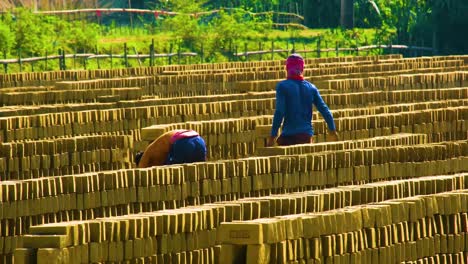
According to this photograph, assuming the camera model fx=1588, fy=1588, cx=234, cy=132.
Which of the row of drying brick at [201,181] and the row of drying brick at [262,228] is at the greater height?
the row of drying brick at [262,228]

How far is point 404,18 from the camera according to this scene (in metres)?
48.0

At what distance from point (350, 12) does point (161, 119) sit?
33133 millimetres

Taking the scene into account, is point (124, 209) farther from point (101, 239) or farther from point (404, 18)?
point (404, 18)

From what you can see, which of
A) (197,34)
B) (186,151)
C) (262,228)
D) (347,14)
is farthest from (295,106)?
(347,14)

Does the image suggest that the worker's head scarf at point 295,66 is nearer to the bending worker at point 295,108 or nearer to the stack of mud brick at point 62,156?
the bending worker at point 295,108

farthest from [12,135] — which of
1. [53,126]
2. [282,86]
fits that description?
[282,86]

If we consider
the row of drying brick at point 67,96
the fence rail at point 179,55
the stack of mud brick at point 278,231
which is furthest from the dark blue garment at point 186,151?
the fence rail at point 179,55

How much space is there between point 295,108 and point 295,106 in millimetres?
18

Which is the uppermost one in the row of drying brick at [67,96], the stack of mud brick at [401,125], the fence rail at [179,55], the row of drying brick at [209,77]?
the stack of mud brick at [401,125]

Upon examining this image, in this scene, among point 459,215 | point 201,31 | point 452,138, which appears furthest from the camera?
point 201,31

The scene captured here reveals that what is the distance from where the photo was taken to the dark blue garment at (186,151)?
40.4ft

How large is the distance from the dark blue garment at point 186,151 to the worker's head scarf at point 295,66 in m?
1.65

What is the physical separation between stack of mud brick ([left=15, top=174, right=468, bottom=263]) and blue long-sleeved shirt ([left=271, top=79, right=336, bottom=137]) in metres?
3.84

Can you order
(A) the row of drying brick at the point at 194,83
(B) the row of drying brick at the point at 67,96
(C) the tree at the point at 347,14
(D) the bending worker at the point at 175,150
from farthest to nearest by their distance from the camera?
(C) the tree at the point at 347,14
(A) the row of drying brick at the point at 194,83
(B) the row of drying brick at the point at 67,96
(D) the bending worker at the point at 175,150
